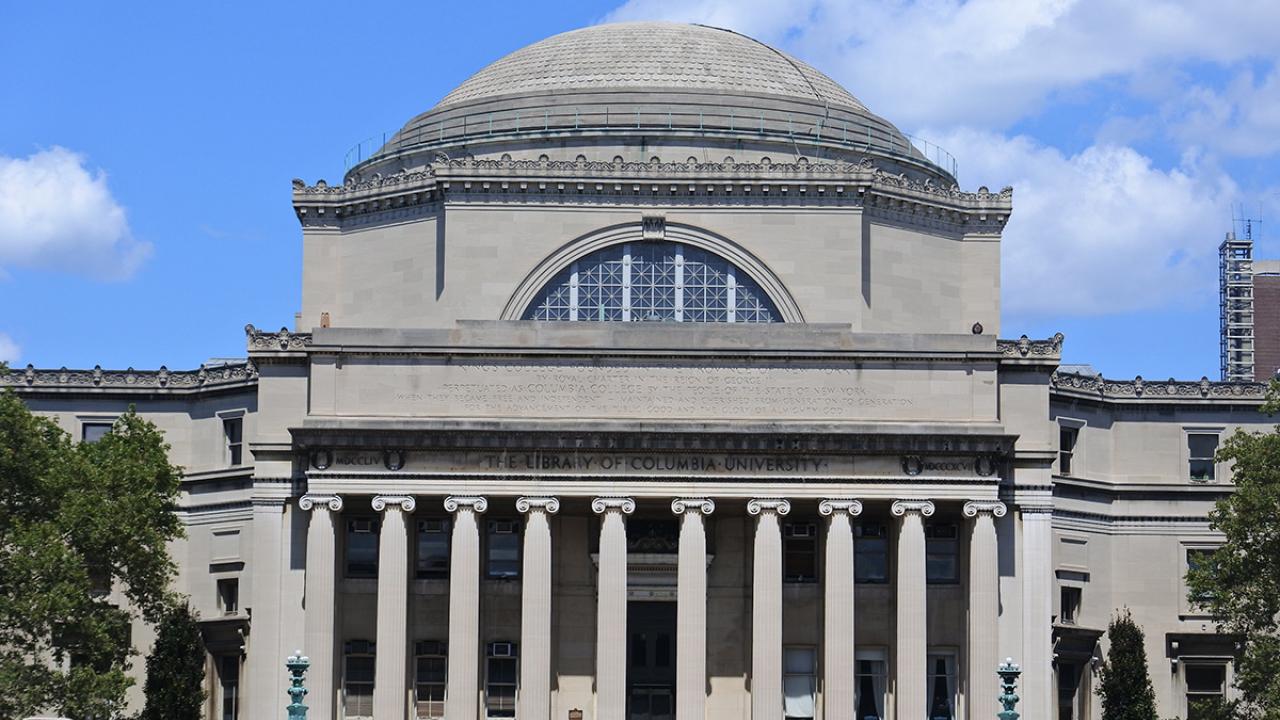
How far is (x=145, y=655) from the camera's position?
115688 mm

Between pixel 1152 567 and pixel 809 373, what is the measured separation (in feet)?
76.4

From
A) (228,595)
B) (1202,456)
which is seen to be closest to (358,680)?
(228,595)

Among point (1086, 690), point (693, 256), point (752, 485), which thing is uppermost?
point (693, 256)

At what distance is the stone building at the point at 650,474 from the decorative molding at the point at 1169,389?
873 centimetres

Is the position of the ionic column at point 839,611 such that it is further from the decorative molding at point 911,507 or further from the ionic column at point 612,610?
the ionic column at point 612,610

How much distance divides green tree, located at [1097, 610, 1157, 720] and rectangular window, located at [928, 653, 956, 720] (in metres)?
6.74

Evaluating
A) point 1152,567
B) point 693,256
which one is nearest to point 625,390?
point 693,256

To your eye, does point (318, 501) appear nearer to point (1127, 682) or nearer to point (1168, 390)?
point (1127, 682)

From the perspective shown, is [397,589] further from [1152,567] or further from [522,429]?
[1152,567]

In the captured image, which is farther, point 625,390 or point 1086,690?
point 1086,690

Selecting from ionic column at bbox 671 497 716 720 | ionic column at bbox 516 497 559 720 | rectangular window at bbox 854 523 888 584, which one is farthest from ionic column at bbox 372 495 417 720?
rectangular window at bbox 854 523 888 584

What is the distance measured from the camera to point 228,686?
11506 cm

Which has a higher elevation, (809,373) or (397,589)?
(809,373)

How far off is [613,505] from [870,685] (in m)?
12.7
